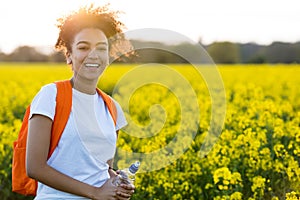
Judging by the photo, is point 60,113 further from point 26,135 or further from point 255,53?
point 255,53

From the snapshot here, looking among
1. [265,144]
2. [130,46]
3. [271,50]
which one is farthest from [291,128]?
[271,50]

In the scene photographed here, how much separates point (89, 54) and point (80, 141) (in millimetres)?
388

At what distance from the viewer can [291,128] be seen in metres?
6.46

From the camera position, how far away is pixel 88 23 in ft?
10.2

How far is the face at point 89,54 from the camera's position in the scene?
9.91 ft

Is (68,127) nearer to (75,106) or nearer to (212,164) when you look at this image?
(75,106)

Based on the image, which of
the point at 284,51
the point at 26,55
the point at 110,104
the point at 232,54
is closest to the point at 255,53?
the point at 284,51

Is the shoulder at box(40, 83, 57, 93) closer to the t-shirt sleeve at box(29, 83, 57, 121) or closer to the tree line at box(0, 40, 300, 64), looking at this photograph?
the t-shirt sleeve at box(29, 83, 57, 121)

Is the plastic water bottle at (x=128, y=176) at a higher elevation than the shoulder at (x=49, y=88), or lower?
lower

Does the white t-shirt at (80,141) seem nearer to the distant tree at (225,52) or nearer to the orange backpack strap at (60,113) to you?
the orange backpack strap at (60,113)

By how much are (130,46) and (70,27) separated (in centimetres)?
46

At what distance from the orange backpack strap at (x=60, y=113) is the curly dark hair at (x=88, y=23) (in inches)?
10.4

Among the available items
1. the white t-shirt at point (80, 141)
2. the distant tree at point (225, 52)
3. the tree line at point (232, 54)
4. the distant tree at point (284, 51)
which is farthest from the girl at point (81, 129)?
the distant tree at point (225, 52)

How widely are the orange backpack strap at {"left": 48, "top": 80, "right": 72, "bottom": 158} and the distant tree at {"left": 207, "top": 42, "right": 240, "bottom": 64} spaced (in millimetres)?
42709
